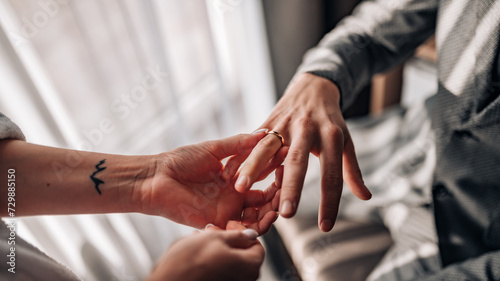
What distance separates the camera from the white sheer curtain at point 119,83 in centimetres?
78

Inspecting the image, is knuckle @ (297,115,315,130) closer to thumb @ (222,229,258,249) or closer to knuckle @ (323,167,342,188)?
knuckle @ (323,167,342,188)

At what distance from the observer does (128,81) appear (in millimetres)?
1013

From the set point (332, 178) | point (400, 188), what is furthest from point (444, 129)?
point (332, 178)

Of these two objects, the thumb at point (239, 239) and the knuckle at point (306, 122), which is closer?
the thumb at point (239, 239)

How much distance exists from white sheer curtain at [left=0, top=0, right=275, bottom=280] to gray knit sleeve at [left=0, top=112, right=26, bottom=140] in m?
0.16

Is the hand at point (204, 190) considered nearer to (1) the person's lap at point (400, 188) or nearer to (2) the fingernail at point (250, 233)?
(2) the fingernail at point (250, 233)

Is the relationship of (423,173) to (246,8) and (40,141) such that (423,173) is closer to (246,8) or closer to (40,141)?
(246,8)

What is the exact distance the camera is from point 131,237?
3.69 feet

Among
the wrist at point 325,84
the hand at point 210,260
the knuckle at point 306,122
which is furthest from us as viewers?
the wrist at point 325,84

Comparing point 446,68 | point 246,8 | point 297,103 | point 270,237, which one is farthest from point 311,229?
point 246,8

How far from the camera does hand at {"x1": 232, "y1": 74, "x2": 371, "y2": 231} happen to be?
23.8 inches

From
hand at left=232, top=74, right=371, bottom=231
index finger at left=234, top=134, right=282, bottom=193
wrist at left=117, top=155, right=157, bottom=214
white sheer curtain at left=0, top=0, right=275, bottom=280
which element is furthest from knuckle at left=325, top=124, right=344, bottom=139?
white sheer curtain at left=0, top=0, right=275, bottom=280

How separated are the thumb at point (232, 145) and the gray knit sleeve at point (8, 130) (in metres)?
0.36

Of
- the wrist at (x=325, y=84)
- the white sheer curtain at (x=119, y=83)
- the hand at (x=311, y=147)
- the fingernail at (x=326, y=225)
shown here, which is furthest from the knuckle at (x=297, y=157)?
the white sheer curtain at (x=119, y=83)
